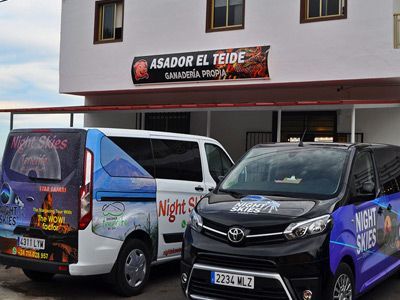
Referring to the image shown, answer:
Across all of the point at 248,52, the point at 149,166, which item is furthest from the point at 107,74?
the point at 149,166

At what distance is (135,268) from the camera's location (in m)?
5.99

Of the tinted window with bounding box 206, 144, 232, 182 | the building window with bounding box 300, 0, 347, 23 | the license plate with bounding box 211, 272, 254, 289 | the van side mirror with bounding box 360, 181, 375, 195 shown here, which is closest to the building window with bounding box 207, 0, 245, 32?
the building window with bounding box 300, 0, 347, 23

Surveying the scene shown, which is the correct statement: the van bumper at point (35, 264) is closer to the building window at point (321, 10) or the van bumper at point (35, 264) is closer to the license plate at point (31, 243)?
the license plate at point (31, 243)

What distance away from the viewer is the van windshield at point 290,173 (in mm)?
5137

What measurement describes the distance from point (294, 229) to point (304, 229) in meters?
0.09

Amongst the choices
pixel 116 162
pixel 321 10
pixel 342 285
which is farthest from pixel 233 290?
pixel 321 10

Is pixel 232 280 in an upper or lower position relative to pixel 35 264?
upper

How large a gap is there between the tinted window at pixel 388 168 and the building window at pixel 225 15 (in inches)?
344

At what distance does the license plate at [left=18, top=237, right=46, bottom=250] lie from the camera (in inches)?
220

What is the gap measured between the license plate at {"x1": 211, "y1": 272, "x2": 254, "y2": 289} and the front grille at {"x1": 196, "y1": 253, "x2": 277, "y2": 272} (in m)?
0.07

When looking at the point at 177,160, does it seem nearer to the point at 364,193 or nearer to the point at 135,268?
the point at 135,268

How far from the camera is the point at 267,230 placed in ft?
14.7

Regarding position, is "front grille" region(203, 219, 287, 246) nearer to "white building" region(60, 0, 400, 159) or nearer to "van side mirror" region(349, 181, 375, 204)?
"van side mirror" region(349, 181, 375, 204)

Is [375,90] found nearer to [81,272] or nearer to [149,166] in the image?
[149,166]
